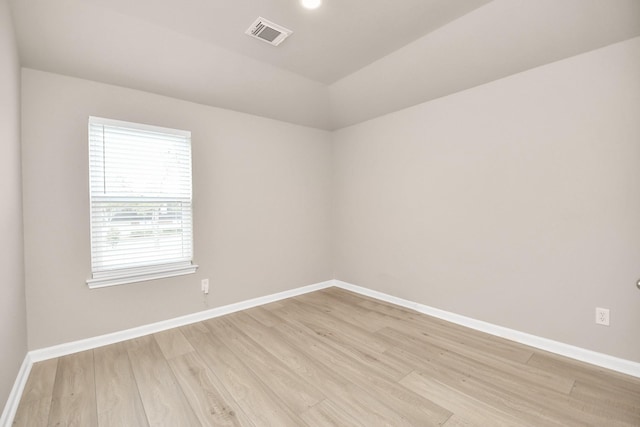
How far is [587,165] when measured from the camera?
211cm

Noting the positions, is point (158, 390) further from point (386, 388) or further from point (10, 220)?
point (386, 388)

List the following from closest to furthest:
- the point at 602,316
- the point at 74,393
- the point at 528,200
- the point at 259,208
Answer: the point at 74,393 → the point at 602,316 → the point at 528,200 → the point at 259,208

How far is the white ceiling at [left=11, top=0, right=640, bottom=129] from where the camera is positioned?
193 centimetres

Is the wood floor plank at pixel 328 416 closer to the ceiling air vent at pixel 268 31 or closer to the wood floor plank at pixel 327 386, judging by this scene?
the wood floor plank at pixel 327 386

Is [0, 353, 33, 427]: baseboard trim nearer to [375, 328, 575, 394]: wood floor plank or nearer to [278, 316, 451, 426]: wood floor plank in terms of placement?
[278, 316, 451, 426]: wood floor plank

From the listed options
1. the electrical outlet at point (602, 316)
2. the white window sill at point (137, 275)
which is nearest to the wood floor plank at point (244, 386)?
the white window sill at point (137, 275)

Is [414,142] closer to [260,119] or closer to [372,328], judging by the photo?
[260,119]

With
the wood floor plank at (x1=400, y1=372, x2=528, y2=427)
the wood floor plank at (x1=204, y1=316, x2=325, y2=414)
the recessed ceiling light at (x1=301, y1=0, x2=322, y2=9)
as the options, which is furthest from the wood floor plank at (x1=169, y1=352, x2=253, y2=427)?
the recessed ceiling light at (x1=301, y1=0, x2=322, y2=9)

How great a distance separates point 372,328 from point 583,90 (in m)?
2.58

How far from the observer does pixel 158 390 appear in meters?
1.84

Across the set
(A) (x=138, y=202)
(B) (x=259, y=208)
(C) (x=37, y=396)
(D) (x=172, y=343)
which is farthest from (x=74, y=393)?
(B) (x=259, y=208)

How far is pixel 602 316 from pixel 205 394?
2.83 metres

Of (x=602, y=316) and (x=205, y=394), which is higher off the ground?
(x=602, y=316)

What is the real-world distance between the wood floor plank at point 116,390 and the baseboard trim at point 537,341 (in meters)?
2.61
